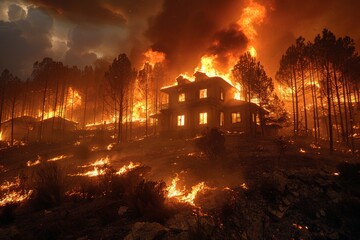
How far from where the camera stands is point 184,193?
11.6 meters

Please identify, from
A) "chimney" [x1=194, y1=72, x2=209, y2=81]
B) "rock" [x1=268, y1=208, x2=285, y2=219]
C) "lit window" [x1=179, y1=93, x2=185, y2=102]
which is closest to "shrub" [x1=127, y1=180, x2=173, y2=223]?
"rock" [x1=268, y1=208, x2=285, y2=219]

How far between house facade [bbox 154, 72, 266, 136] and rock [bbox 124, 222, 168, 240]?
77.3ft

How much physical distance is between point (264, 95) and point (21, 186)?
29.3m

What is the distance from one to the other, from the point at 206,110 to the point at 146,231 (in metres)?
26.8

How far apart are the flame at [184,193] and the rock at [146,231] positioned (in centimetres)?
251

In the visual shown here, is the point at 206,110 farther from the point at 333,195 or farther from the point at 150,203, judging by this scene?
the point at 150,203

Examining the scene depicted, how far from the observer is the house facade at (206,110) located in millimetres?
32781

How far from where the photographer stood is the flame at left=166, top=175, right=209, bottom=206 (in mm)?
10633

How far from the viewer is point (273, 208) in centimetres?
1007

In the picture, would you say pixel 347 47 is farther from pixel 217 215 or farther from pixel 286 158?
pixel 217 215

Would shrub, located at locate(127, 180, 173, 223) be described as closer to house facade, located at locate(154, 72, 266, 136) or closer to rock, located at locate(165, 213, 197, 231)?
rock, located at locate(165, 213, 197, 231)

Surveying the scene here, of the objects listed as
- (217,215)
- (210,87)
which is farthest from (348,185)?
(210,87)

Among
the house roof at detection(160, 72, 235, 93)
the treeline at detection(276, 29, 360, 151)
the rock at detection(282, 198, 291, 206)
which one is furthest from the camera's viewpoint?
the house roof at detection(160, 72, 235, 93)

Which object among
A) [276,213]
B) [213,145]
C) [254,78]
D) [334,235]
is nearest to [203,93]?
[254,78]
